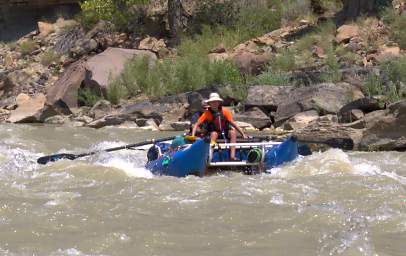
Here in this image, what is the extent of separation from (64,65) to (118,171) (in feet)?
56.6

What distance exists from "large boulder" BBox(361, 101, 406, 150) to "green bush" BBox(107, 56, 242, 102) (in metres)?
6.56

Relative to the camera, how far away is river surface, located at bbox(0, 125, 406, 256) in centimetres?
523

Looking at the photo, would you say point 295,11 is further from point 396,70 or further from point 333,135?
point 333,135

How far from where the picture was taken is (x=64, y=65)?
2572 cm

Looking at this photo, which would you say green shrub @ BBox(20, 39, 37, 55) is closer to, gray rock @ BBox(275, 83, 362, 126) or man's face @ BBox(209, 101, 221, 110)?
gray rock @ BBox(275, 83, 362, 126)

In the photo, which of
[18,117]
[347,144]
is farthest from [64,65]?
[347,144]

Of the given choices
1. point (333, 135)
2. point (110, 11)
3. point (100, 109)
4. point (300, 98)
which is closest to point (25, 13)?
point (110, 11)

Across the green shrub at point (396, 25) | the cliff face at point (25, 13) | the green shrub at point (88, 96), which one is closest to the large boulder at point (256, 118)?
the green shrub at point (396, 25)

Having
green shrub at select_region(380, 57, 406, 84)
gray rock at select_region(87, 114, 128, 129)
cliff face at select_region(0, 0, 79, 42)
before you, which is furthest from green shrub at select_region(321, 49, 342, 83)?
cliff face at select_region(0, 0, 79, 42)

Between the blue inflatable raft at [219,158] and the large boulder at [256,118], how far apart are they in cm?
545

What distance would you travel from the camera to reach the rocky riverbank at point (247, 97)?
12.2 meters

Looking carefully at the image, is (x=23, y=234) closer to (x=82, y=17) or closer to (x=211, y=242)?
(x=211, y=242)

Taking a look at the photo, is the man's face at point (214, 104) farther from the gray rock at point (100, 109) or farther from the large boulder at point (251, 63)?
the large boulder at point (251, 63)

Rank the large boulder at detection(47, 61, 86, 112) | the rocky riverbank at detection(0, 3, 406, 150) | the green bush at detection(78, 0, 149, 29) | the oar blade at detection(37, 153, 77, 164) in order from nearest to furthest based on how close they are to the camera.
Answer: the oar blade at detection(37, 153, 77, 164)
the rocky riverbank at detection(0, 3, 406, 150)
the large boulder at detection(47, 61, 86, 112)
the green bush at detection(78, 0, 149, 29)
